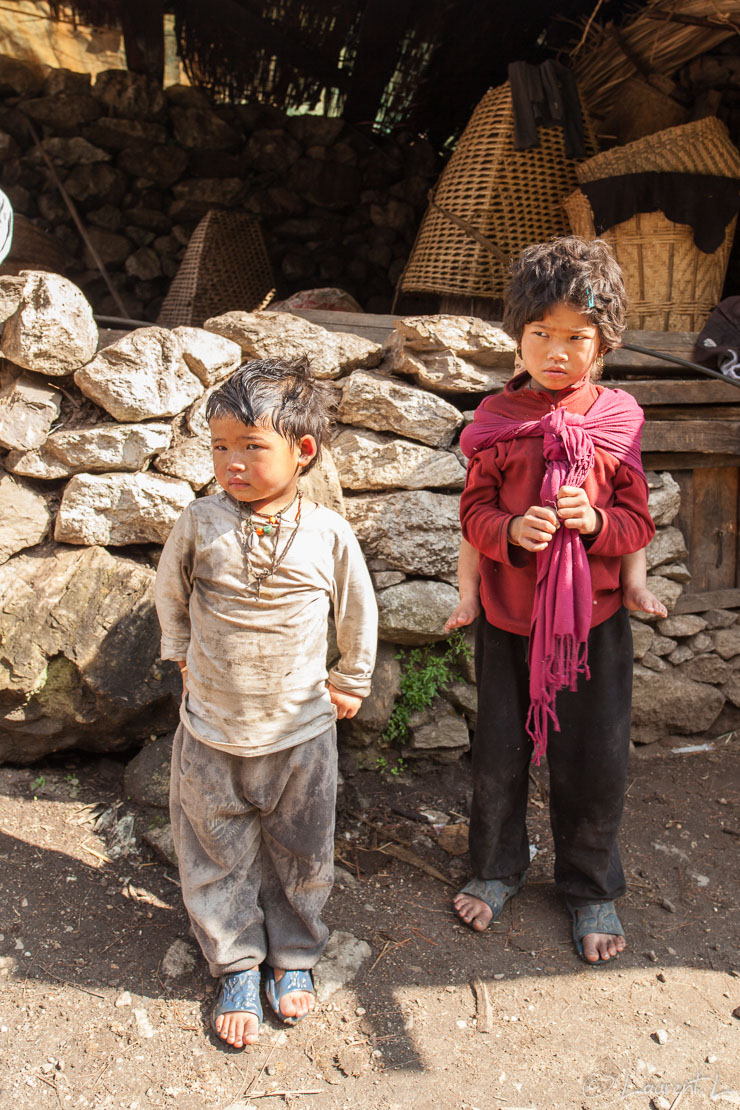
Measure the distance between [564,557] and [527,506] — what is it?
184 millimetres

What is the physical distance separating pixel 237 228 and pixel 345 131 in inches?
48.6

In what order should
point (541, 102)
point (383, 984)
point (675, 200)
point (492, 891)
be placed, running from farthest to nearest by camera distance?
point (541, 102)
point (675, 200)
point (492, 891)
point (383, 984)

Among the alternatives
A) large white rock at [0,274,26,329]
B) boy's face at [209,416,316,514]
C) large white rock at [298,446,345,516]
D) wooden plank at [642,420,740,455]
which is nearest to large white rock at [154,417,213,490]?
large white rock at [298,446,345,516]

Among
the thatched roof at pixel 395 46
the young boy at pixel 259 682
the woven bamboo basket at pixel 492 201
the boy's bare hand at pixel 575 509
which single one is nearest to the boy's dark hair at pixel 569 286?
the boy's bare hand at pixel 575 509

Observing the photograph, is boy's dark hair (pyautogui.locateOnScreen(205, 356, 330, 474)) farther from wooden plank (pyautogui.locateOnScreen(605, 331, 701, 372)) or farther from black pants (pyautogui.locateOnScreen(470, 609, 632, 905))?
wooden plank (pyautogui.locateOnScreen(605, 331, 701, 372))

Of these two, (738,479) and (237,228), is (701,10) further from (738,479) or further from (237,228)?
(237,228)

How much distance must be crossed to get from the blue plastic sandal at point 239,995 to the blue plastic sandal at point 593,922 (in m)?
0.91

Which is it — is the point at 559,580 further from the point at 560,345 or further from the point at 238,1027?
the point at 238,1027

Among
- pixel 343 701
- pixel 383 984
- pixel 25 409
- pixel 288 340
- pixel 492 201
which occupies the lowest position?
pixel 383 984

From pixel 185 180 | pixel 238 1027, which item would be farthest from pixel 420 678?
pixel 185 180

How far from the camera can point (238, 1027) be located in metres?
1.99

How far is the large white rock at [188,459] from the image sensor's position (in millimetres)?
2832

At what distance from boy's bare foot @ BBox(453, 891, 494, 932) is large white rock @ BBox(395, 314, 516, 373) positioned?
6.28 feet

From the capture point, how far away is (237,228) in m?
4.91
